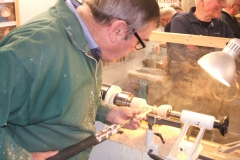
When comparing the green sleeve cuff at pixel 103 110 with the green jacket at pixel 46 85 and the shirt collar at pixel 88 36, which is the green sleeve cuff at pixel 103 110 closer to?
the green jacket at pixel 46 85

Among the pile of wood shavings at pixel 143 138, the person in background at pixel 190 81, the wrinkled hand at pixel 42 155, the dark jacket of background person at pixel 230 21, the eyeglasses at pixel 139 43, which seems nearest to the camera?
the wrinkled hand at pixel 42 155

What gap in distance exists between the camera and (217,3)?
1.71 metres

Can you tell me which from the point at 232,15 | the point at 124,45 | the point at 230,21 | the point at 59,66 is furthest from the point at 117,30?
the point at 232,15

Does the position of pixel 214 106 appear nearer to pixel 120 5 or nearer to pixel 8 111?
pixel 120 5

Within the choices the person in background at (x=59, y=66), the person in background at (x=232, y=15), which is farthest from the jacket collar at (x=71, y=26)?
the person in background at (x=232, y=15)

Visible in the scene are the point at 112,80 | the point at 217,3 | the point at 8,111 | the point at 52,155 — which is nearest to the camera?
the point at 8,111

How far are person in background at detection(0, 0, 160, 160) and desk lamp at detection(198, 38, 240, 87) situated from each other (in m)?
0.25

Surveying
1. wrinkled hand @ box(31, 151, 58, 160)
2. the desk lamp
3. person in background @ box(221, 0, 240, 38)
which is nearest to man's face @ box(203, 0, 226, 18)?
person in background @ box(221, 0, 240, 38)

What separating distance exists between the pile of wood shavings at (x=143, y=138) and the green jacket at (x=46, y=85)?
0.28 m

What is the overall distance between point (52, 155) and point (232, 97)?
3.00ft

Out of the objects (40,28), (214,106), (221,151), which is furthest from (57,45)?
(214,106)

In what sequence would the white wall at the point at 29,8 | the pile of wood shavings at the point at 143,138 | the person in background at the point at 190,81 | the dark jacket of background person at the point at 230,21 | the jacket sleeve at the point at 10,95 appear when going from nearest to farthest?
the jacket sleeve at the point at 10,95 < the pile of wood shavings at the point at 143,138 < the person in background at the point at 190,81 < the white wall at the point at 29,8 < the dark jacket of background person at the point at 230,21

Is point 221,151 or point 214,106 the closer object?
point 221,151

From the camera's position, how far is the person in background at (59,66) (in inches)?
26.6
